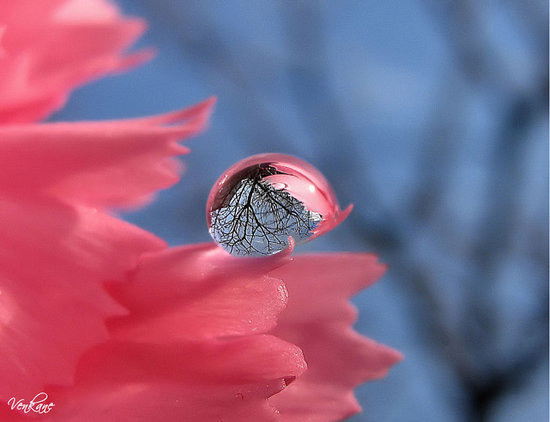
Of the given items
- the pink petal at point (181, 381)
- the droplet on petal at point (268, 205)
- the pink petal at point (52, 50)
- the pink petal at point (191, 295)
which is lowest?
the pink petal at point (181, 381)

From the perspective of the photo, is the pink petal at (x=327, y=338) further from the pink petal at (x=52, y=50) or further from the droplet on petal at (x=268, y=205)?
the pink petal at (x=52, y=50)

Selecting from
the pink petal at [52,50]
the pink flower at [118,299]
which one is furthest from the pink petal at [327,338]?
the pink petal at [52,50]

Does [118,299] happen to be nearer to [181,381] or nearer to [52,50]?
[181,381]

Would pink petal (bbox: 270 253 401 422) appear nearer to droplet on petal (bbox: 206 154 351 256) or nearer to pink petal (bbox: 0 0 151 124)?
droplet on petal (bbox: 206 154 351 256)

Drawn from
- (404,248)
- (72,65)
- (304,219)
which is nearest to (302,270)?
(304,219)

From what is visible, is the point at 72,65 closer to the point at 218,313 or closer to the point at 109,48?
the point at 109,48

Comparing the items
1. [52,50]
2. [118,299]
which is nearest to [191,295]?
[118,299]
